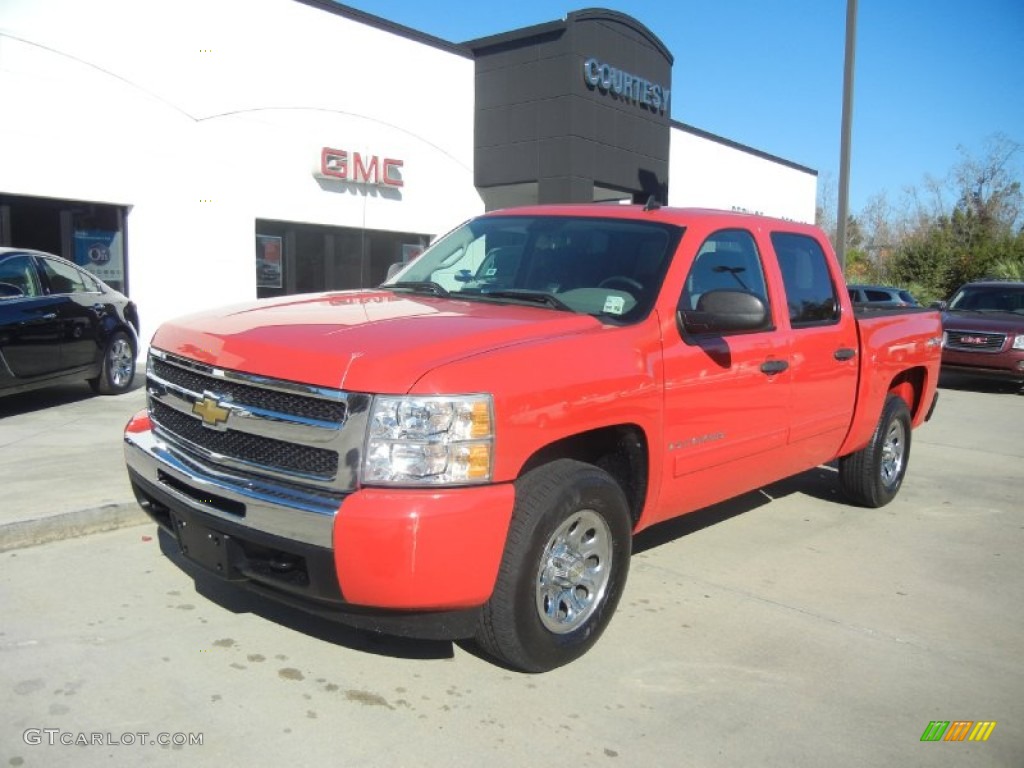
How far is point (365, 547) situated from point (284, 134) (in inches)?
472

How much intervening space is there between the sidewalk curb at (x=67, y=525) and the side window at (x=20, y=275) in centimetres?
376

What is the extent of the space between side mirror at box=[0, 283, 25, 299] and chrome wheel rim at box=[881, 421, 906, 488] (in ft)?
24.6

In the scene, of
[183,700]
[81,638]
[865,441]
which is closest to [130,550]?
[81,638]

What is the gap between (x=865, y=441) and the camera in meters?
6.06

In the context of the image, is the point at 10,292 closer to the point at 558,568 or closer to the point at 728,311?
the point at 558,568

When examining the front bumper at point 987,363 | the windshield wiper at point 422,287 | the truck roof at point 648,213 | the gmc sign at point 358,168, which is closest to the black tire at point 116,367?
the gmc sign at point 358,168

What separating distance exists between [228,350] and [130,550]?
6.88ft

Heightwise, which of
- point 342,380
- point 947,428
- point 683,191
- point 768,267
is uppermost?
point 683,191

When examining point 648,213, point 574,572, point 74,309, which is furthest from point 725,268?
point 74,309

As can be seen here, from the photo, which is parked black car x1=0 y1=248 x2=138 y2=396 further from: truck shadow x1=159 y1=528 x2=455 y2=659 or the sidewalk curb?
truck shadow x1=159 y1=528 x2=455 y2=659

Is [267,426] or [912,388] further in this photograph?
[912,388]

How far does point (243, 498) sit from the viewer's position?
3180 mm

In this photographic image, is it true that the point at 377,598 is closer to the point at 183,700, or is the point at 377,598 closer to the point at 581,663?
the point at 183,700

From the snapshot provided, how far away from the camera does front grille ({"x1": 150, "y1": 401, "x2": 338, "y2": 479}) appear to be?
308 centimetres
